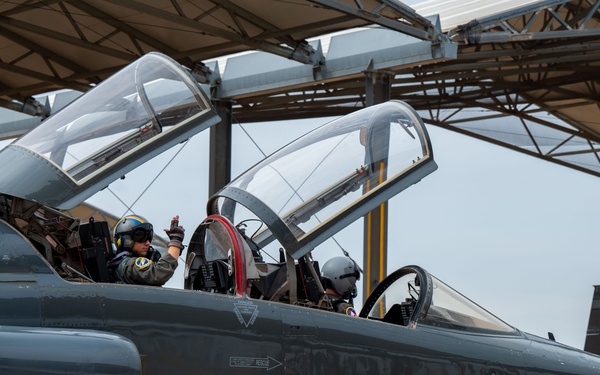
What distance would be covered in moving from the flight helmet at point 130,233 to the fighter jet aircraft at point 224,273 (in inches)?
7.9

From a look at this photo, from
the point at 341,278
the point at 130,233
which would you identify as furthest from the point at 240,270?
the point at 341,278

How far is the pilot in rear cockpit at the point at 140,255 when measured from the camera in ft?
22.3

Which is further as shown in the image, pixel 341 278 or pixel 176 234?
pixel 341 278

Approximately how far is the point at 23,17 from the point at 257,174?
14387mm

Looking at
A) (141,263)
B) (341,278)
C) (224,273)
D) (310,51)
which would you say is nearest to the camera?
(141,263)

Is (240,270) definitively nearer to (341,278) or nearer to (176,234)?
(176,234)

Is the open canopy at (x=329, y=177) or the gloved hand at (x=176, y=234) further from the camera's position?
the open canopy at (x=329, y=177)

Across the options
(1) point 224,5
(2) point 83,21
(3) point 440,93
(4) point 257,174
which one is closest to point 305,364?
(4) point 257,174

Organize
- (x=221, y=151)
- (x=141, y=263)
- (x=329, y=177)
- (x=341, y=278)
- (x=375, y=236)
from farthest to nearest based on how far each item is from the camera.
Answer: (x=221, y=151) → (x=375, y=236) → (x=341, y=278) → (x=329, y=177) → (x=141, y=263)

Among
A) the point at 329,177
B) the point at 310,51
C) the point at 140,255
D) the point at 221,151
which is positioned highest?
the point at 310,51

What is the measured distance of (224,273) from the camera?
737cm

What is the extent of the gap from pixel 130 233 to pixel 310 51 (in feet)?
44.4

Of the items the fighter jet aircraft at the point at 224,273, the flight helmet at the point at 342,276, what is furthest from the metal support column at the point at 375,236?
the fighter jet aircraft at the point at 224,273

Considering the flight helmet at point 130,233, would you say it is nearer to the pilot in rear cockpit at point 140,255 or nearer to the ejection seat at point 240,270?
the pilot in rear cockpit at point 140,255
